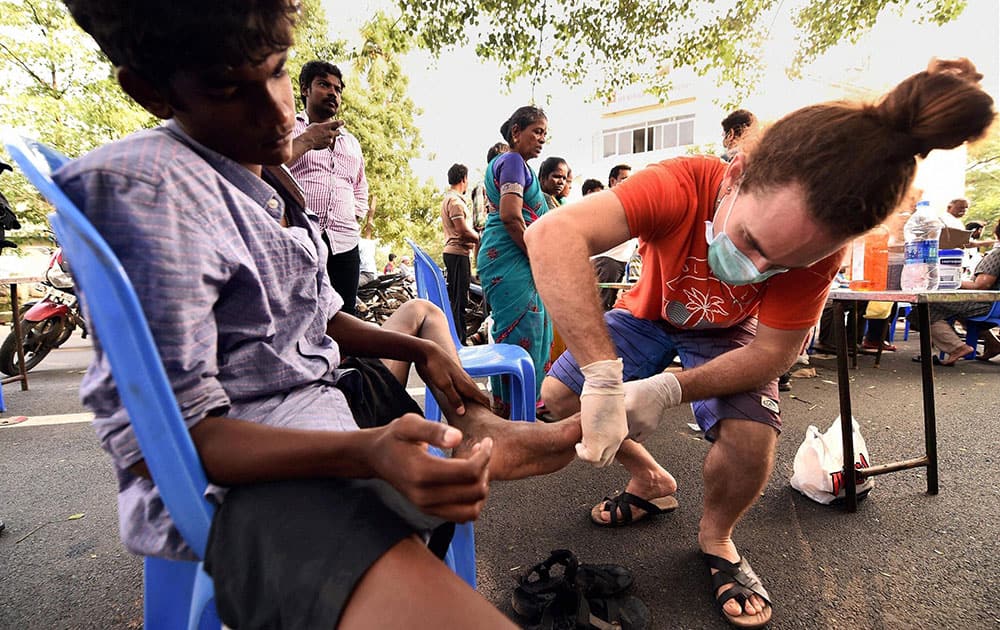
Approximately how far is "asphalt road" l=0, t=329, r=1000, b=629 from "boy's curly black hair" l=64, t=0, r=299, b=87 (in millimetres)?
1384

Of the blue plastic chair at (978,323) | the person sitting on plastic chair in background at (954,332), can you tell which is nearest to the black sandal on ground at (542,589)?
the person sitting on plastic chair in background at (954,332)

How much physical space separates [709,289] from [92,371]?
142 centimetres

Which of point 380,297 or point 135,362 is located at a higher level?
point 380,297

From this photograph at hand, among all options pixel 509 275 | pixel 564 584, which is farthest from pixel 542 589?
pixel 509 275

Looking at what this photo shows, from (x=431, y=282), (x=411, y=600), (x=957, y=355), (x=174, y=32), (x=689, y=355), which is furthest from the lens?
(x=957, y=355)

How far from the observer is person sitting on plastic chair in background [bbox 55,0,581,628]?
0.55m

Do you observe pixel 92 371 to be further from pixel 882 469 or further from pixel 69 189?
pixel 882 469

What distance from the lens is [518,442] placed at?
962 mm

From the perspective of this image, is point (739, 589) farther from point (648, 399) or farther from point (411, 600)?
point (411, 600)

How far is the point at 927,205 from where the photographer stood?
2682 mm

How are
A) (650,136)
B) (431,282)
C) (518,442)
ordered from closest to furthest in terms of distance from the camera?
(518,442) → (431,282) → (650,136)

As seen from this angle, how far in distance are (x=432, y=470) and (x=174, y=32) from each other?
67cm

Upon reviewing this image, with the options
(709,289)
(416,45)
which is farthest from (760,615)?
(416,45)

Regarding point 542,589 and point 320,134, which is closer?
point 542,589
